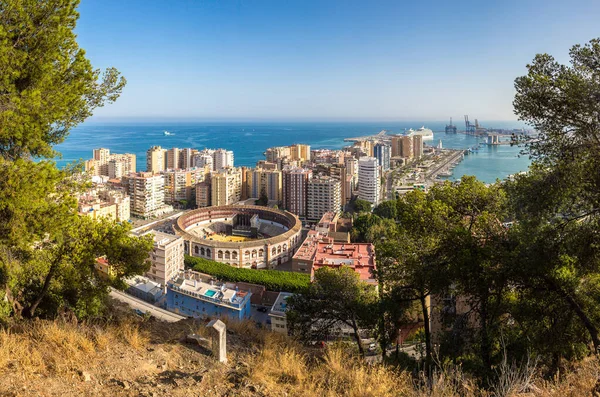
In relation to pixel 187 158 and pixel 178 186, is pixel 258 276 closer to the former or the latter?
pixel 178 186

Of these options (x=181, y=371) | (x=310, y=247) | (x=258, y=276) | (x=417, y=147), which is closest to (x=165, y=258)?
(x=258, y=276)

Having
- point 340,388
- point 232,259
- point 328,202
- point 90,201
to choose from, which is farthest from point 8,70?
point 328,202

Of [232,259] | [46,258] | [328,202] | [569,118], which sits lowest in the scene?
[232,259]

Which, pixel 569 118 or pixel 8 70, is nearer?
pixel 8 70

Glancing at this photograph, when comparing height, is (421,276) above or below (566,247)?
below

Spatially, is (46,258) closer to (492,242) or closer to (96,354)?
(96,354)

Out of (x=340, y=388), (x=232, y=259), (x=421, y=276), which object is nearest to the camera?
(x=340, y=388)

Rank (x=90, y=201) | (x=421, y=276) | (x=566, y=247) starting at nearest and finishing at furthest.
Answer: (x=566, y=247) < (x=421, y=276) < (x=90, y=201)
